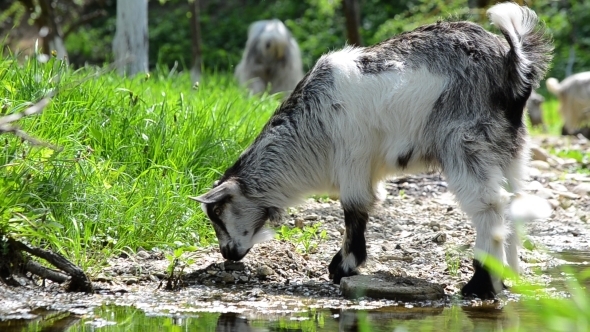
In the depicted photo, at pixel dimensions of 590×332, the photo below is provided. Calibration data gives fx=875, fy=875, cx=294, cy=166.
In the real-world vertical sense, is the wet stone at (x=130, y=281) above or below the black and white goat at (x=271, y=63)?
below

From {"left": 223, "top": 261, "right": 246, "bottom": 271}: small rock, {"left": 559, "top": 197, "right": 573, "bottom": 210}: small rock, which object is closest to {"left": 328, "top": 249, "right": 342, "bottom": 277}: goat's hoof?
{"left": 223, "top": 261, "right": 246, "bottom": 271}: small rock

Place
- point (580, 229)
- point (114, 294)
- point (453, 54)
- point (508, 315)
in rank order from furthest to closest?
point (580, 229), point (453, 54), point (114, 294), point (508, 315)

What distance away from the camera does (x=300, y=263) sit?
18.0 ft

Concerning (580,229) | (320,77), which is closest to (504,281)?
(320,77)

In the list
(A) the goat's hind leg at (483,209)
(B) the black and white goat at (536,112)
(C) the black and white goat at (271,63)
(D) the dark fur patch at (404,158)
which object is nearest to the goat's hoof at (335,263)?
(D) the dark fur patch at (404,158)

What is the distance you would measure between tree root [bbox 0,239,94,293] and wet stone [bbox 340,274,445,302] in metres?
Result: 1.40

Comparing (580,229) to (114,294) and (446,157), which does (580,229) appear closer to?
(446,157)

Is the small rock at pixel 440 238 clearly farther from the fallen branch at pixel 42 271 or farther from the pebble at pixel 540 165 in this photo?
the pebble at pixel 540 165

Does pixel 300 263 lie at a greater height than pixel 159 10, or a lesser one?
lesser

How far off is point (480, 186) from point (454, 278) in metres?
0.76

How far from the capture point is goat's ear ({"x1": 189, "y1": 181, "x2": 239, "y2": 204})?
17.0 ft

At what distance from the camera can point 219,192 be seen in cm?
524

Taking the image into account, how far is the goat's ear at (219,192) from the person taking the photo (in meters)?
Answer: 5.18

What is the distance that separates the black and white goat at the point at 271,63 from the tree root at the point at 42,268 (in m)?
7.18
